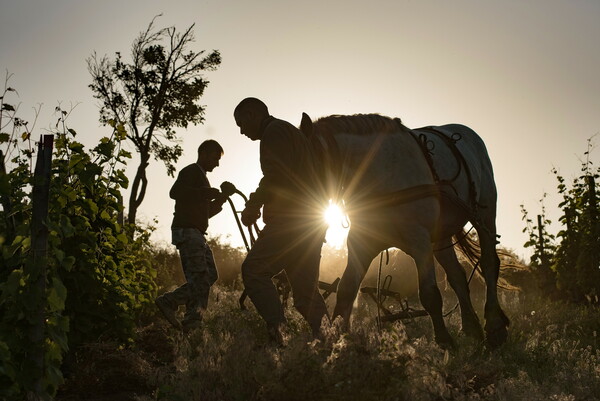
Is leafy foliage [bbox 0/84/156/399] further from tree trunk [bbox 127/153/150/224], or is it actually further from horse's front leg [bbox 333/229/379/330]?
tree trunk [bbox 127/153/150/224]

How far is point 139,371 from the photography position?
6.09 metres

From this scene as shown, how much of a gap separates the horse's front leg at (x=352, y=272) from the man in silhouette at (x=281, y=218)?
0.66 metres

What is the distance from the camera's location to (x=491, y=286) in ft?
25.9

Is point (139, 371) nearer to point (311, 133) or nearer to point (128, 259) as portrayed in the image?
point (128, 259)

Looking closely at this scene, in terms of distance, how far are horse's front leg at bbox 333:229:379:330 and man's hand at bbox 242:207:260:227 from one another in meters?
1.27

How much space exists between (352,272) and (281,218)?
4.18 feet

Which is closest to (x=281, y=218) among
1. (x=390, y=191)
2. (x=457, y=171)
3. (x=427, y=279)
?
(x=390, y=191)

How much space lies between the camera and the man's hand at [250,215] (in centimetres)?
580

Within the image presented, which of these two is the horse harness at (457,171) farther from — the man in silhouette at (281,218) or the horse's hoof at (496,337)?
the man in silhouette at (281,218)

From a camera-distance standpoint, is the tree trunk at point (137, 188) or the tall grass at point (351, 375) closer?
the tall grass at point (351, 375)

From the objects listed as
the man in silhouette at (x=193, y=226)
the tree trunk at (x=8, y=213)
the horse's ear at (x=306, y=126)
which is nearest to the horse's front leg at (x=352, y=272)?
the horse's ear at (x=306, y=126)

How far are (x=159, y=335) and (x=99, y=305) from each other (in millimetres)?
2337

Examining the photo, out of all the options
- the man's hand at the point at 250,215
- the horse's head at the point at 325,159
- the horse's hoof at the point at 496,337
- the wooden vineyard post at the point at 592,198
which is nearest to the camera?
the man's hand at the point at 250,215

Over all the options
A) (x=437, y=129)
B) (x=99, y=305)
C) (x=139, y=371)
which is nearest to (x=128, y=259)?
(x=99, y=305)
